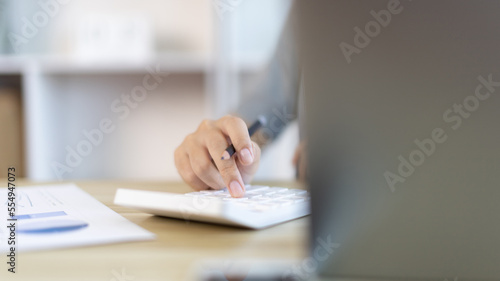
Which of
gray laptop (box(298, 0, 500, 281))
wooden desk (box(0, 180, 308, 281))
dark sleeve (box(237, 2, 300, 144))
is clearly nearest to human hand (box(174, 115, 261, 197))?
wooden desk (box(0, 180, 308, 281))

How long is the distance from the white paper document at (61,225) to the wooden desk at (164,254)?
0.05 feet

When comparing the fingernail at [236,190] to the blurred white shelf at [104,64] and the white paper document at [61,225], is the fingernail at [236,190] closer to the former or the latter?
the white paper document at [61,225]

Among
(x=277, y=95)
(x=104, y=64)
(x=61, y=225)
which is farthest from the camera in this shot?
(x=104, y=64)

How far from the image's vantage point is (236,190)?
609mm

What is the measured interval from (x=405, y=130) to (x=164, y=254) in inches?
8.7

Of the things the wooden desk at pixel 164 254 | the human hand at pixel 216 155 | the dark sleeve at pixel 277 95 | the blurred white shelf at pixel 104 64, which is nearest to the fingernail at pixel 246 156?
the human hand at pixel 216 155

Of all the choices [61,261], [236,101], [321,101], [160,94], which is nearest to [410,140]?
[321,101]

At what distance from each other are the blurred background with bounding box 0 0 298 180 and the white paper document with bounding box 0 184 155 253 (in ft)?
5.28

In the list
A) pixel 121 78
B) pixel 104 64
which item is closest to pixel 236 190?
pixel 104 64

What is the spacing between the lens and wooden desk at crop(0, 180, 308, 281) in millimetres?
370

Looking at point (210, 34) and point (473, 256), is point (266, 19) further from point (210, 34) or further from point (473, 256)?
point (473, 256)

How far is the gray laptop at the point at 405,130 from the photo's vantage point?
1.13ft

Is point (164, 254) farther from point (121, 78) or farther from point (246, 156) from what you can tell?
point (121, 78)

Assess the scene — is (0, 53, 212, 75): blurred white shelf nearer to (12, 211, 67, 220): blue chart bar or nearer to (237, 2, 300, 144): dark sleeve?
(237, 2, 300, 144): dark sleeve
